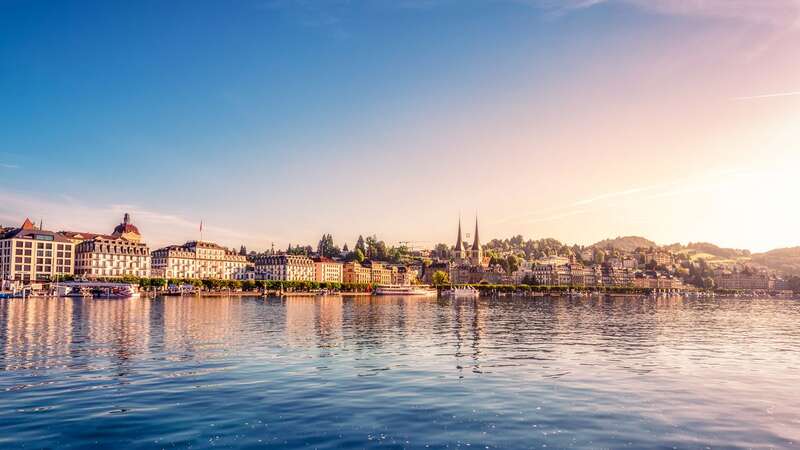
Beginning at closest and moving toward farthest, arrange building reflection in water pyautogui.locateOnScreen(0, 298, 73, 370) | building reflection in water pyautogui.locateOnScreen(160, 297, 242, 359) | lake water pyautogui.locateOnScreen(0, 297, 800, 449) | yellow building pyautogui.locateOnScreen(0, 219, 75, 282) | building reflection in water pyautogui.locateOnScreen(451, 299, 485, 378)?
lake water pyautogui.locateOnScreen(0, 297, 800, 449), building reflection in water pyautogui.locateOnScreen(0, 298, 73, 370), building reflection in water pyautogui.locateOnScreen(451, 299, 485, 378), building reflection in water pyautogui.locateOnScreen(160, 297, 242, 359), yellow building pyautogui.locateOnScreen(0, 219, 75, 282)

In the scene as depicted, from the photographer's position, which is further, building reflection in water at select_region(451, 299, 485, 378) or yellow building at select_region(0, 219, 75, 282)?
yellow building at select_region(0, 219, 75, 282)

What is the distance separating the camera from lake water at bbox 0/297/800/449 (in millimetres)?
20984

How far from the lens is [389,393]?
92.6 ft

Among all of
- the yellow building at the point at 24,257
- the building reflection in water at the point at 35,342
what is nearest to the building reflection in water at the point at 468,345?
the building reflection in water at the point at 35,342

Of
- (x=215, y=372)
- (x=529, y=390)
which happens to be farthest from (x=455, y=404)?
(x=215, y=372)

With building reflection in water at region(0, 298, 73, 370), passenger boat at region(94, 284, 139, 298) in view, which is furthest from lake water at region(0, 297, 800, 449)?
passenger boat at region(94, 284, 139, 298)

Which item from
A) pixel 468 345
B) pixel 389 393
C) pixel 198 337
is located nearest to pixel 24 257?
pixel 198 337

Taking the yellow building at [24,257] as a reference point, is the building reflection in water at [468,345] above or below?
below

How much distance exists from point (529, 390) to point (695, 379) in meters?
11.1

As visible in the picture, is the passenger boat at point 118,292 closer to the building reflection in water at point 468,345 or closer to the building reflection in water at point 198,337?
the building reflection in water at point 198,337

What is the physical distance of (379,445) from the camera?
1973 centimetres

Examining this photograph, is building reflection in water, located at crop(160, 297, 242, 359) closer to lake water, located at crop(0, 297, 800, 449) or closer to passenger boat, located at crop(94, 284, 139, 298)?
lake water, located at crop(0, 297, 800, 449)

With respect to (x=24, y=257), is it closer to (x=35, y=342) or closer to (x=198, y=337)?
(x=35, y=342)

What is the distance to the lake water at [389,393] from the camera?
2098cm
